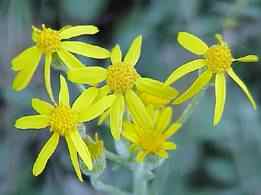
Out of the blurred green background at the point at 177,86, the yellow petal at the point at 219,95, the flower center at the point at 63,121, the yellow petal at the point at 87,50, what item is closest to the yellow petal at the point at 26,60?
the yellow petal at the point at 87,50

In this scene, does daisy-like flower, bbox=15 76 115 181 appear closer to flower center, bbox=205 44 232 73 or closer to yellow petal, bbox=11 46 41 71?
yellow petal, bbox=11 46 41 71

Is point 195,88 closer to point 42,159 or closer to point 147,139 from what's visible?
point 147,139

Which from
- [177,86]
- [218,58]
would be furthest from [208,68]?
[177,86]

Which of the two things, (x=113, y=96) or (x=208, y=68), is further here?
(x=208, y=68)

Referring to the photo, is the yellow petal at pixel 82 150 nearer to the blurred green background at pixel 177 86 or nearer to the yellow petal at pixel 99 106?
the yellow petal at pixel 99 106

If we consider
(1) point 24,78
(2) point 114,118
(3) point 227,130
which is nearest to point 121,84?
(2) point 114,118
